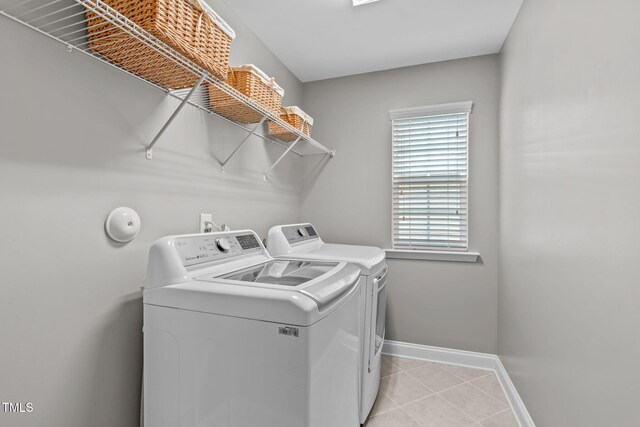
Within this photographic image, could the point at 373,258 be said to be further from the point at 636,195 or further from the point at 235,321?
the point at 636,195

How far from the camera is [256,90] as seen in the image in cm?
168

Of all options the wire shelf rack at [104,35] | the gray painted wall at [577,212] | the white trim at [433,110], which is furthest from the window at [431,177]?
the wire shelf rack at [104,35]

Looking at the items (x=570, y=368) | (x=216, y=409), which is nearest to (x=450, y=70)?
(x=570, y=368)

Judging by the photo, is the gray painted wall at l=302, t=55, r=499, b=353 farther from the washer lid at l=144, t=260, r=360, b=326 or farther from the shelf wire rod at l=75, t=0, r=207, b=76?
the shelf wire rod at l=75, t=0, r=207, b=76

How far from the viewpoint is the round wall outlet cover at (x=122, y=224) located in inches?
47.1

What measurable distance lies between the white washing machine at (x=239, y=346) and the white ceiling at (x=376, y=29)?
1.64 metres

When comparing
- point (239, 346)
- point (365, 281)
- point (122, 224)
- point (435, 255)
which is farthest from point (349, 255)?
point (122, 224)

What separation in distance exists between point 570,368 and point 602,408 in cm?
23

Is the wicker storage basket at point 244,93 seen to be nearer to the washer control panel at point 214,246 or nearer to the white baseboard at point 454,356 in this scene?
the washer control panel at point 214,246

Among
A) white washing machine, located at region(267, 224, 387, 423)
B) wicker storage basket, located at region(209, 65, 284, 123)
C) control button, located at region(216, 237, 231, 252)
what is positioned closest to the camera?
control button, located at region(216, 237, 231, 252)

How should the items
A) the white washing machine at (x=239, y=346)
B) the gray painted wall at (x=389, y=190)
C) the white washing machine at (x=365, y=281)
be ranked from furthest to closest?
the gray painted wall at (x=389, y=190)
the white washing machine at (x=365, y=281)
the white washing machine at (x=239, y=346)

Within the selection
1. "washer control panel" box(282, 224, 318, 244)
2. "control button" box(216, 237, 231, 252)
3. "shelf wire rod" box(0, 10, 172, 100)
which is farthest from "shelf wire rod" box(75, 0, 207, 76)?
"washer control panel" box(282, 224, 318, 244)

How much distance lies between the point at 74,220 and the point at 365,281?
132 centimetres

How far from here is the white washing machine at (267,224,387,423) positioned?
174 centimetres
